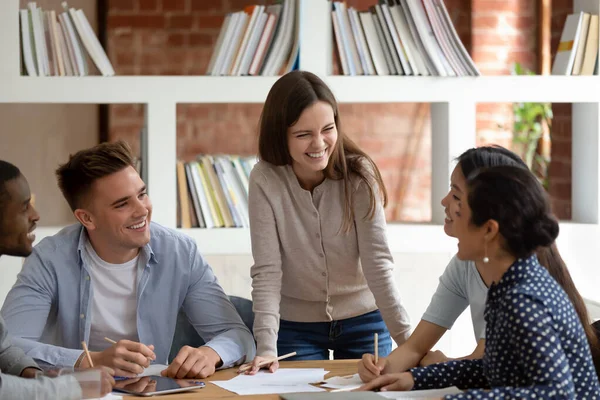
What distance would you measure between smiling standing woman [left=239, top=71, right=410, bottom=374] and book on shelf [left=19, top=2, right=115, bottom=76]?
3.15 feet

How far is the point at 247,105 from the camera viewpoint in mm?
4570

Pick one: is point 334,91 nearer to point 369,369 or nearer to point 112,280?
point 112,280

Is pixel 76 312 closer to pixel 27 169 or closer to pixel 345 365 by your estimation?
pixel 345 365

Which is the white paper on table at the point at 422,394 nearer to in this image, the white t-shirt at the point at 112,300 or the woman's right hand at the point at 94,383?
the woman's right hand at the point at 94,383

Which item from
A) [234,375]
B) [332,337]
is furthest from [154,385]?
[332,337]

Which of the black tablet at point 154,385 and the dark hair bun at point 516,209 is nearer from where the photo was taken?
the dark hair bun at point 516,209

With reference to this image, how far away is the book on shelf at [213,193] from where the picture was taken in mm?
3010

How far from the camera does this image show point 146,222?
7.00ft

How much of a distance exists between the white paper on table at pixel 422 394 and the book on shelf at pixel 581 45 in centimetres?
178

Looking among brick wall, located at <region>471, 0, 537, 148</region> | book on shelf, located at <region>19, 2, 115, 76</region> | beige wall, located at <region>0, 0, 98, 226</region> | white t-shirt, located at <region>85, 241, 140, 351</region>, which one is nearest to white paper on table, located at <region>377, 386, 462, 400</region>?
white t-shirt, located at <region>85, 241, 140, 351</region>

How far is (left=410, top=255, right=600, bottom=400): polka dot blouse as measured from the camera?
4.58 ft

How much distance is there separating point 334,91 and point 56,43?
96cm

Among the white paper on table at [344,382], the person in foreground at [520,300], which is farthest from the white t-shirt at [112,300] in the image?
the person in foreground at [520,300]

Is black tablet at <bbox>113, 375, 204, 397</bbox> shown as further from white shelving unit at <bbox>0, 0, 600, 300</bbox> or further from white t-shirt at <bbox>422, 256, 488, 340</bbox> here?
white shelving unit at <bbox>0, 0, 600, 300</bbox>
